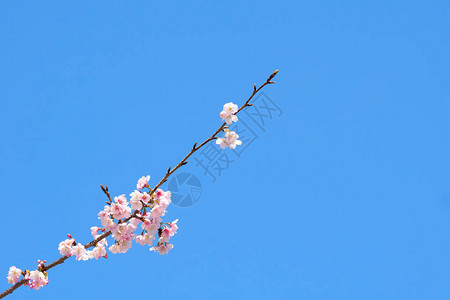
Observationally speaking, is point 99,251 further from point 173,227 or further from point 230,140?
point 230,140

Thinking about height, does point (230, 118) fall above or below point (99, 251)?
above

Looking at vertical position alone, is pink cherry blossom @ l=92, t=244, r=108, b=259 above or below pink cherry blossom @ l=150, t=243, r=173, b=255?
above

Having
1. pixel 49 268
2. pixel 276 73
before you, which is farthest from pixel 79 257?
pixel 276 73

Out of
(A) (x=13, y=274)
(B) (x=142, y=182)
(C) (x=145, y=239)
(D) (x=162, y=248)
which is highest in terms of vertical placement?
(A) (x=13, y=274)

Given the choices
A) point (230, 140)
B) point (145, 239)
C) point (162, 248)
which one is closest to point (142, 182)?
point (145, 239)

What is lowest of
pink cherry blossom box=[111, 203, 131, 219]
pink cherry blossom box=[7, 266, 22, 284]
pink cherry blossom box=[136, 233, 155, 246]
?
pink cherry blossom box=[136, 233, 155, 246]

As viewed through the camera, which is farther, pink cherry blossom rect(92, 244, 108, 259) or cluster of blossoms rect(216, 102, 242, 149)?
cluster of blossoms rect(216, 102, 242, 149)

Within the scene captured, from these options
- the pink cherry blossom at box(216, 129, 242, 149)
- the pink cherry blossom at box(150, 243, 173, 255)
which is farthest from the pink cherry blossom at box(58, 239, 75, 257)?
the pink cherry blossom at box(216, 129, 242, 149)

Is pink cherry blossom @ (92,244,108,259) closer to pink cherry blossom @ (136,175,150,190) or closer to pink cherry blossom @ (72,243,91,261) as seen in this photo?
pink cherry blossom @ (72,243,91,261)

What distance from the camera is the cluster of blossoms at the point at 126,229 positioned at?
3744mm

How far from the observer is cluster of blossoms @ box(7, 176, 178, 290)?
3.74 metres

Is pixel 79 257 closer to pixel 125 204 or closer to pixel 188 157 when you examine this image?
pixel 125 204

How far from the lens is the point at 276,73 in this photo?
3.88 m

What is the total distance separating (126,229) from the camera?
3949 mm
